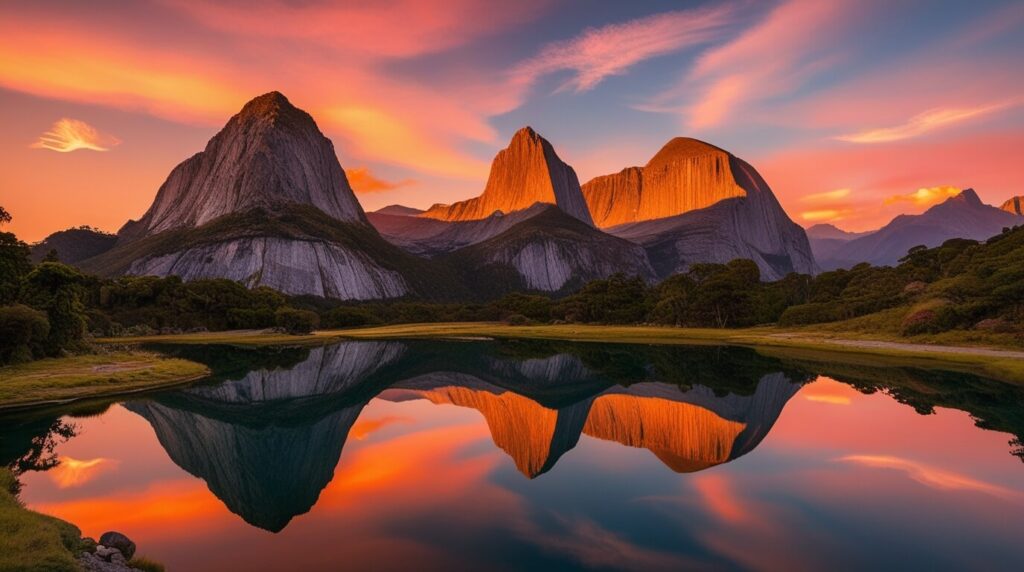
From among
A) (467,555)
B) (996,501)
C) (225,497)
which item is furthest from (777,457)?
(225,497)

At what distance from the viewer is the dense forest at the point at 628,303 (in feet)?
183

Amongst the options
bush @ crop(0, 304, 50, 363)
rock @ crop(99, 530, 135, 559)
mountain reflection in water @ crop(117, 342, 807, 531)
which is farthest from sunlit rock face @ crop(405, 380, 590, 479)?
bush @ crop(0, 304, 50, 363)

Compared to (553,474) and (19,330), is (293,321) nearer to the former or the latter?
(19,330)

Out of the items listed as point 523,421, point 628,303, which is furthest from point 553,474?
point 628,303

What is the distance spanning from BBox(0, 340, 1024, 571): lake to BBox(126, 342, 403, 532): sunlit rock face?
0.58 ft

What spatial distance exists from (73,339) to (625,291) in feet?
371

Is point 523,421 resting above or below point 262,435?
below

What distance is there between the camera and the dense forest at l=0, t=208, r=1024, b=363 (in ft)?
183

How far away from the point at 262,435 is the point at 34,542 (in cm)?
1986

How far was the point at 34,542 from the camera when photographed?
39.6 ft

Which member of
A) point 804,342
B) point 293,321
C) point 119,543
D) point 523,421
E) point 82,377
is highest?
point 293,321

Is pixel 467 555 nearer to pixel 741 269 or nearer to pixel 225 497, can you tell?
pixel 225 497

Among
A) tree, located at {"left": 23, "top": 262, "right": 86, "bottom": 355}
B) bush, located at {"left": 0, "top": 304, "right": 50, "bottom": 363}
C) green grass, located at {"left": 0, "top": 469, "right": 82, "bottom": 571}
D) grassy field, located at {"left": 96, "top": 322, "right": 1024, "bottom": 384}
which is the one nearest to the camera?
green grass, located at {"left": 0, "top": 469, "right": 82, "bottom": 571}

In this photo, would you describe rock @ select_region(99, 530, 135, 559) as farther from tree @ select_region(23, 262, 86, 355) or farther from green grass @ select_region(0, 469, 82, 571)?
tree @ select_region(23, 262, 86, 355)
